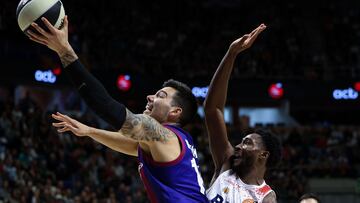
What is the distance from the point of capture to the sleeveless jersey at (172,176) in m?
4.04

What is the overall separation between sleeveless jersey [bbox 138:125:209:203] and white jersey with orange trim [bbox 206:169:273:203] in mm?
497

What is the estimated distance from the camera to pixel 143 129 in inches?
149

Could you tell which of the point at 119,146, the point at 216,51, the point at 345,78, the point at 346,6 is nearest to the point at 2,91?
the point at 216,51

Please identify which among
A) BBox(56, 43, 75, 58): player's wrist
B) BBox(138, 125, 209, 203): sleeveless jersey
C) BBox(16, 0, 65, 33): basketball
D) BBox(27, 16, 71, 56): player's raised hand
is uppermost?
BBox(16, 0, 65, 33): basketball

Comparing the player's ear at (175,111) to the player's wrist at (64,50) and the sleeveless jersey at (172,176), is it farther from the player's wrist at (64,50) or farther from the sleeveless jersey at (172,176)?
the player's wrist at (64,50)

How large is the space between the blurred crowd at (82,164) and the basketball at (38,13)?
27.8 ft

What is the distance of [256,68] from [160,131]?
16.4 m

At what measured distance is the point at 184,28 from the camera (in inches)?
864

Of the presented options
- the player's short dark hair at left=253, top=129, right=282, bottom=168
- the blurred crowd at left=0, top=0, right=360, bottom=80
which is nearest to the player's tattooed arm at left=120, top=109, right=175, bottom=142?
the player's short dark hair at left=253, top=129, right=282, bottom=168

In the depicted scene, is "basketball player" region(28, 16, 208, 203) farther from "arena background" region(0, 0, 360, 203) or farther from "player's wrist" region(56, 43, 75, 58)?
"arena background" region(0, 0, 360, 203)

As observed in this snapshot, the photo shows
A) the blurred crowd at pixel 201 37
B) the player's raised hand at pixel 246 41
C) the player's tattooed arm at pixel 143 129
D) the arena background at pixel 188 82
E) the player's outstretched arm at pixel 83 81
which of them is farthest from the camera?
the blurred crowd at pixel 201 37

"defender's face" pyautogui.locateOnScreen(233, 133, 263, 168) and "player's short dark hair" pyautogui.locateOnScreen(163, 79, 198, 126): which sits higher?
"player's short dark hair" pyautogui.locateOnScreen(163, 79, 198, 126)

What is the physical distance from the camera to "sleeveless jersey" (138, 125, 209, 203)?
4039mm

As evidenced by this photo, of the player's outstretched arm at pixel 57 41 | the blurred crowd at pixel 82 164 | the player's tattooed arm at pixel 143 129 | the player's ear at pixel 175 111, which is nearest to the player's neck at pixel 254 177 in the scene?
the player's ear at pixel 175 111
